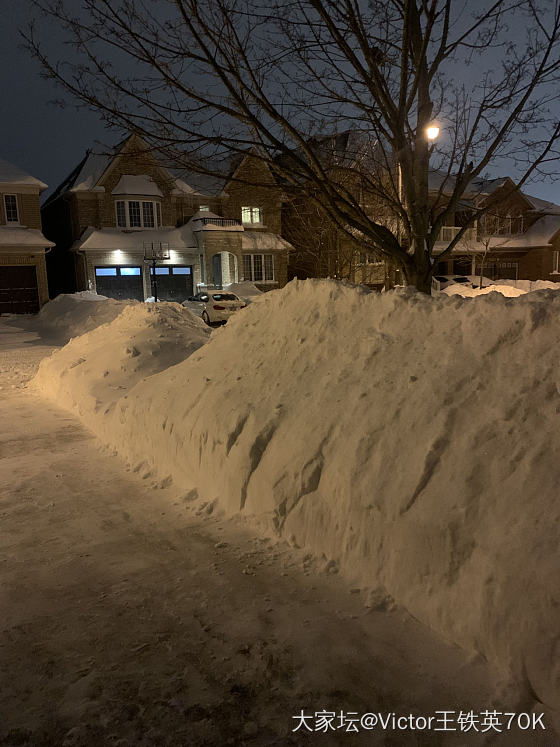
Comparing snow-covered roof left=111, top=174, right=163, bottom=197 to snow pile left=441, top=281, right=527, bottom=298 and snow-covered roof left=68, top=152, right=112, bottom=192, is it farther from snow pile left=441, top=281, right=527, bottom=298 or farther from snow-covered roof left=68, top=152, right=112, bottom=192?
snow pile left=441, top=281, right=527, bottom=298

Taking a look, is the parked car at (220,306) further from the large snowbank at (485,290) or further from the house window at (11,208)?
Answer: the house window at (11,208)

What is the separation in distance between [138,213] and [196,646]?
104 ft

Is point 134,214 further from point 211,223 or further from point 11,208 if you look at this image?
point 11,208

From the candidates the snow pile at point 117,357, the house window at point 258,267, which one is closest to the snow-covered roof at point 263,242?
the house window at point 258,267

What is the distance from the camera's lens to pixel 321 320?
551cm

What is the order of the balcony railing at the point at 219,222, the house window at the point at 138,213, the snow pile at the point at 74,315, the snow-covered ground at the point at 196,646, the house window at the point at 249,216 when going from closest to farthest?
the snow-covered ground at the point at 196,646
the snow pile at the point at 74,315
the house window at the point at 138,213
the balcony railing at the point at 219,222
the house window at the point at 249,216

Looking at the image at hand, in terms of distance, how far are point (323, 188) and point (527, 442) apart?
10.2ft

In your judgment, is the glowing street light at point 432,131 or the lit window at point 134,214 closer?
the glowing street light at point 432,131

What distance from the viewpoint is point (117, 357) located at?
987 cm

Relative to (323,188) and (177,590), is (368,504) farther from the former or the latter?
(323,188)

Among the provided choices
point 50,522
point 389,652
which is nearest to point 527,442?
point 389,652

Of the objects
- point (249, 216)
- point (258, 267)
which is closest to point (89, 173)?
point (249, 216)

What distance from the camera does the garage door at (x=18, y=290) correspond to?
89.9ft

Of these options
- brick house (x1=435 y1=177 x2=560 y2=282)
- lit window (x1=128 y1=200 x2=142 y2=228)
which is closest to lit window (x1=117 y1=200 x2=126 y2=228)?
lit window (x1=128 y1=200 x2=142 y2=228)
